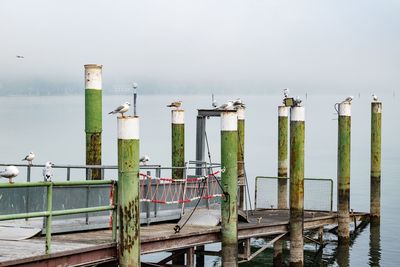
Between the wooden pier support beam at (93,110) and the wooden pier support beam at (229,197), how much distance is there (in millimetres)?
3523

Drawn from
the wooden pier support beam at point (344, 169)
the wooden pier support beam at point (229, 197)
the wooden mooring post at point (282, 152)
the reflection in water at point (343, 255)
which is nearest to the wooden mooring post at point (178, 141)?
the wooden mooring post at point (282, 152)

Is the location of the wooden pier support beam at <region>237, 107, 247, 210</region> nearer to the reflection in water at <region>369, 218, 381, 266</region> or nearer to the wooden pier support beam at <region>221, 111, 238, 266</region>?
the wooden pier support beam at <region>221, 111, 238, 266</region>

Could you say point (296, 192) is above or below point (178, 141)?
below

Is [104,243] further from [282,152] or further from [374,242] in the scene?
[374,242]

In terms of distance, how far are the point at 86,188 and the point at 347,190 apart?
1174cm

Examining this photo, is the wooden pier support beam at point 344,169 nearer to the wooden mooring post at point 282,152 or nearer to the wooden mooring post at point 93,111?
the wooden mooring post at point 282,152

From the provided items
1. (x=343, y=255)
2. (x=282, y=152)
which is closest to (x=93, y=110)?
(x=282, y=152)

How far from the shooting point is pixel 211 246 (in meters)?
31.6

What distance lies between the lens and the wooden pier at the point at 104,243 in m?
13.3

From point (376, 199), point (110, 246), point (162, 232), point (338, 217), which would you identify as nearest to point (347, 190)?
point (338, 217)

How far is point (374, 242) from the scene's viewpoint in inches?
1232

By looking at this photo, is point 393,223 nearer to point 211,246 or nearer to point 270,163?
point 211,246

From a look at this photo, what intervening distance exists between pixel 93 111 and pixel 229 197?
4272mm

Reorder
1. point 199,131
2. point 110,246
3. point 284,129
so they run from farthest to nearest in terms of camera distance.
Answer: point 284,129, point 199,131, point 110,246
